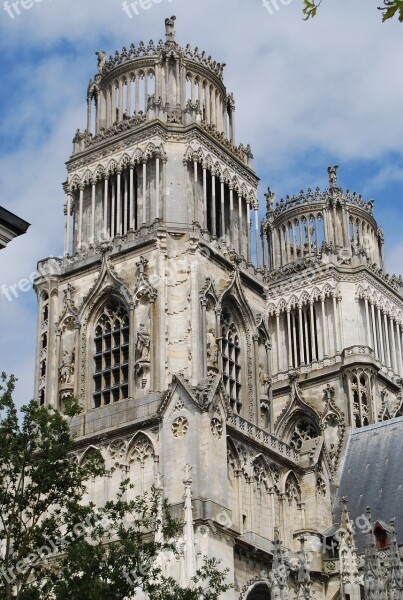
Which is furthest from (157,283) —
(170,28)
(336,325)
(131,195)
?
(336,325)

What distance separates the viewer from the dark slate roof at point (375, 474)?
42.2 meters

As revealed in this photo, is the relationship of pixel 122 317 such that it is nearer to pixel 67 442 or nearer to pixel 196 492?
pixel 196 492

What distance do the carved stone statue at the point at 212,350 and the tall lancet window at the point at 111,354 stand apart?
3.00 metres

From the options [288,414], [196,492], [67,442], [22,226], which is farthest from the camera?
[288,414]

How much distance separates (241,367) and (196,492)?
831 centimetres

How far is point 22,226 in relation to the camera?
1808 cm

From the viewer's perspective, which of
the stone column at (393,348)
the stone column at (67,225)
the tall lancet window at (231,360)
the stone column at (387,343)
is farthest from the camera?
the stone column at (393,348)

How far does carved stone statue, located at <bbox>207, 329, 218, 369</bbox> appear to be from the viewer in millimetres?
40719

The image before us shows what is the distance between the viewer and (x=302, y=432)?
52094 mm

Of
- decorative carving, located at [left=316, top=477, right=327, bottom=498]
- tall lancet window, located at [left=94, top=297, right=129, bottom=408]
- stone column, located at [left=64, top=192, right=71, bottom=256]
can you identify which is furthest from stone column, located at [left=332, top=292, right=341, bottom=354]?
stone column, located at [left=64, top=192, right=71, bottom=256]

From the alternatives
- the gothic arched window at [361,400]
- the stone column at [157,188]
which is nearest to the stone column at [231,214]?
the stone column at [157,188]

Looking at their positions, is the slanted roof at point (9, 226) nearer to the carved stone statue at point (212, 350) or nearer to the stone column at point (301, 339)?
the carved stone statue at point (212, 350)

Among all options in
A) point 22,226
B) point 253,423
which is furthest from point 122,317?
point 22,226

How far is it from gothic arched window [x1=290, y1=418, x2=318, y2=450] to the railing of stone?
740 cm
